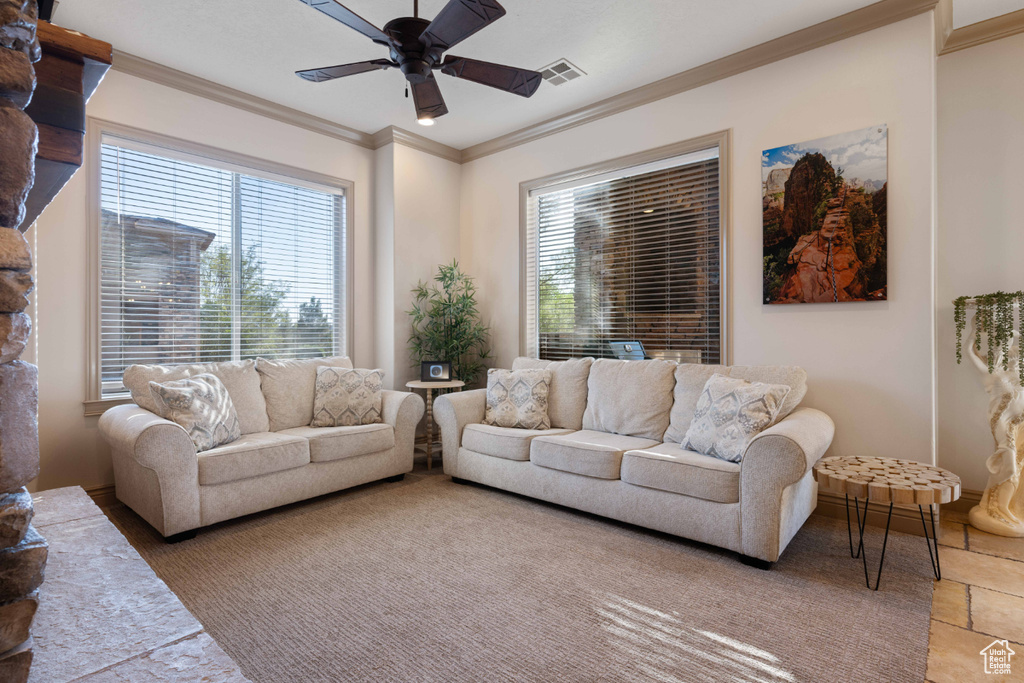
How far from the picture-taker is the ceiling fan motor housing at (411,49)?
2.46 metres

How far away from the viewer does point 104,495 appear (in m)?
3.54

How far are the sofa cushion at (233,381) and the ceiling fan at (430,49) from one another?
82.5 inches

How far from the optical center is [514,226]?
507 centimetres

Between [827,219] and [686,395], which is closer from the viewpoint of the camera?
[827,219]

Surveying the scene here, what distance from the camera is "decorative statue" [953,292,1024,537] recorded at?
292 cm

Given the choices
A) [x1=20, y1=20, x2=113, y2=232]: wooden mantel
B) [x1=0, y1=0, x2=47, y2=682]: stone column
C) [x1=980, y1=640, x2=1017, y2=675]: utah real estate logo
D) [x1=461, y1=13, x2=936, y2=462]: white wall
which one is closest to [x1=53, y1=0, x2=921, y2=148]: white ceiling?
[x1=461, y1=13, x2=936, y2=462]: white wall

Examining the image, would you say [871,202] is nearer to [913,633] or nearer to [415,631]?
[913,633]

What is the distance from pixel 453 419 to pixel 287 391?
4.20 ft

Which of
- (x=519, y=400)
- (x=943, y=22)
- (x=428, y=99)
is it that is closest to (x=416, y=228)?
(x=519, y=400)

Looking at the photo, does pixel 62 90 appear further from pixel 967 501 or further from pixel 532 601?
pixel 967 501

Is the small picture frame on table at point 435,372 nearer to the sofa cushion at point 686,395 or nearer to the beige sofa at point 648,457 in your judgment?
the beige sofa at point 648,457

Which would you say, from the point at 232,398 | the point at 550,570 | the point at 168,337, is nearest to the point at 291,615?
the point at 550,570

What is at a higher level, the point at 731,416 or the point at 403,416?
the point at 731,416

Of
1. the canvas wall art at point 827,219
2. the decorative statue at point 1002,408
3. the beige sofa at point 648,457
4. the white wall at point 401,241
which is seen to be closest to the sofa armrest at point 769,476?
the beige sofa at point 648,457
